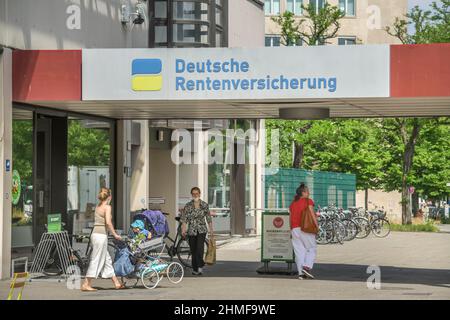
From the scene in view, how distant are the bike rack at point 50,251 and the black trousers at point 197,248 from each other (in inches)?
90.1

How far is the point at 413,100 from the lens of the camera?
18812 mm

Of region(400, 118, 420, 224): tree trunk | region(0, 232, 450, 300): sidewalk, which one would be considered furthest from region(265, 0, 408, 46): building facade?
region(0, 232, 450, 300): sidewalk

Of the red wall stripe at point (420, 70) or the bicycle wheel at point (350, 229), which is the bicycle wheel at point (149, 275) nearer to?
the red wall stripe at point (420, 70)

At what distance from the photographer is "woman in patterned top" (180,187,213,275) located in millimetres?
20734

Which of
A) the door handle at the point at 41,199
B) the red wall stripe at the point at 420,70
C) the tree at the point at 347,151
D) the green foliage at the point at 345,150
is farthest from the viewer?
the tree at the point at 347,151

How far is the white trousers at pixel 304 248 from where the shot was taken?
66.2ft

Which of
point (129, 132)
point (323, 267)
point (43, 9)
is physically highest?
point (43, 9)

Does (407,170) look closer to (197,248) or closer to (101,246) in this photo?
(197,248)

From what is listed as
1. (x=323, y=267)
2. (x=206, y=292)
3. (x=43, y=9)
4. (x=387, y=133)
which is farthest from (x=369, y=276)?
(x=387, y=133)

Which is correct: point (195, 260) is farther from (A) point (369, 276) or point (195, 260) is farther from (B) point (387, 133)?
(B) point (387, 133)

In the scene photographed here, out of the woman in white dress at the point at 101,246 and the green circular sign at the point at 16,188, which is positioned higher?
the green circular sign at the point at 16,188

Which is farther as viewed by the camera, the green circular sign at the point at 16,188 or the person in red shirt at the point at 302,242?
the person in red shirt at the point at 302,242

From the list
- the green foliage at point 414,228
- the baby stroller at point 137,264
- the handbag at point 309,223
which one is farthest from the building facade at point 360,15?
the baby stroller at point 137,264
